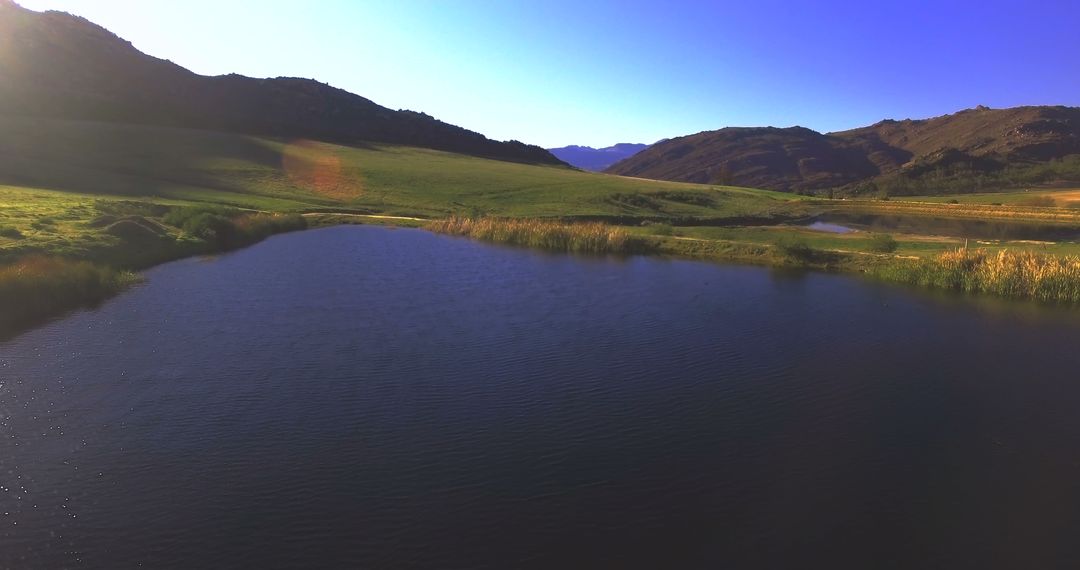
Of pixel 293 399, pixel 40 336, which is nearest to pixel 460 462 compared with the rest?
pixel 293 399

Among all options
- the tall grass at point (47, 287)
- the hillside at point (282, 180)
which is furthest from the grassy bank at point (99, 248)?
the hillside at point (282, 180)

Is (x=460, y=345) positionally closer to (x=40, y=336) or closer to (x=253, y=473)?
(x=253, y=473)

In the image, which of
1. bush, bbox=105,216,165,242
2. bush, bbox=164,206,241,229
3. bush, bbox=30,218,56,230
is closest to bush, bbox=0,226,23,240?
bush, bbox=30,218,56,230

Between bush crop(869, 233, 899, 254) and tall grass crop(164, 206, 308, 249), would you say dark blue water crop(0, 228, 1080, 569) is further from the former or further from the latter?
tall grass crop(164, 206, 308, 249)

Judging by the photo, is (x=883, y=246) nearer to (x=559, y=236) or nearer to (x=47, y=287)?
(x=559, y=236)

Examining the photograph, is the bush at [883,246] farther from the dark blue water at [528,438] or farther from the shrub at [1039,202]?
the shrub at [1039,202]

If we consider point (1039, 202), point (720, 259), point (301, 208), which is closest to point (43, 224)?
point (301, 208)
